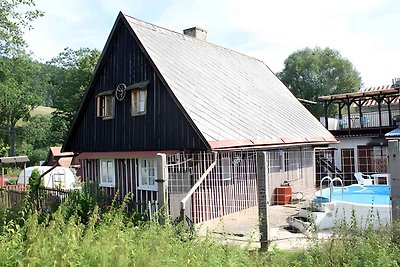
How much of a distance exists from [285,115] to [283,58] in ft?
101

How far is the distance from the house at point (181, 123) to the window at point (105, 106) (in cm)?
4

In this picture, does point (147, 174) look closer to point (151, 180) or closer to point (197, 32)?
point (151, 180)

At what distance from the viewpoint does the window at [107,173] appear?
50.5 ft

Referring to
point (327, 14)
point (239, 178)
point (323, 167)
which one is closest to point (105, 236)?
point (239, 178)

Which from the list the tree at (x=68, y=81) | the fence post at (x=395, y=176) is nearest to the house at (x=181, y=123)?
the fence post at (x=395, y=176)

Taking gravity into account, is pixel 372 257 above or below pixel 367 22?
below

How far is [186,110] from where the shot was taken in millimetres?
11594

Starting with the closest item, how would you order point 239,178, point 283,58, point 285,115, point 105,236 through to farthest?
point 105,236 < point 239,178 < point 285,115 < point 283,58

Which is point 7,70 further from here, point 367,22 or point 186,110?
point 367,22

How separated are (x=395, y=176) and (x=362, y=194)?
7892mm

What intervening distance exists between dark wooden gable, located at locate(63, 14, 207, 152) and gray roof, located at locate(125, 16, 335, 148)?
42 centimetres

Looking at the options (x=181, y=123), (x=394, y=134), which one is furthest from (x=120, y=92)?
(x=394, y=134)

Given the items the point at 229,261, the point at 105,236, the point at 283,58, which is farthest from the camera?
the point at 283,58

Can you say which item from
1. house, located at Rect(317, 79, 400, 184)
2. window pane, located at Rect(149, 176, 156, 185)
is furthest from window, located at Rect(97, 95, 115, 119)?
house, located at Rect(317, 79, 400, 184)
